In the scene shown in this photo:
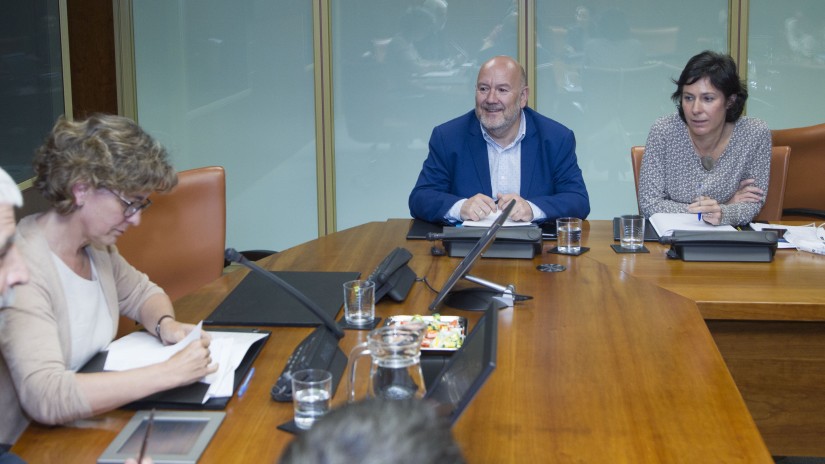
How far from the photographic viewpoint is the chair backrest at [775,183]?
3.54m

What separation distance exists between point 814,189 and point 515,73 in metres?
1.48

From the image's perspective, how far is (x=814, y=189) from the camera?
3.89 m

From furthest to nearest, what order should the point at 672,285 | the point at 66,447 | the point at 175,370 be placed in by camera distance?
1. the point at 672,285
2. the point at 175,370
3. the point at 66,447

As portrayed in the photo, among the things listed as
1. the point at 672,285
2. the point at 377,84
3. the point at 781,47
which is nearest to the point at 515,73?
the point at 672,285

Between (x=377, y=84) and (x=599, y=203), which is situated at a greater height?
(x=377, y=84)

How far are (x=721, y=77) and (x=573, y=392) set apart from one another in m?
2.16

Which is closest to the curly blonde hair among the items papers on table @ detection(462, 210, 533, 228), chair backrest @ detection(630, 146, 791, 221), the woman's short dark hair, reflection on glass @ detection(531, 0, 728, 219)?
papers on table @ detection(462, 210, 533, 228)

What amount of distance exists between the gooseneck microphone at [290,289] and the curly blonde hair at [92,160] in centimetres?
26

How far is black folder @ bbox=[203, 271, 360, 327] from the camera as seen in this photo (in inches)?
83.9

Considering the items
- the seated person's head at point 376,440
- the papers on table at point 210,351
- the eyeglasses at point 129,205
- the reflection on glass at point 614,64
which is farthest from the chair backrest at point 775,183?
the seated person's head at point 376,440

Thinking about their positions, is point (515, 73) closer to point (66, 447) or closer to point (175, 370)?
point (175, 370)

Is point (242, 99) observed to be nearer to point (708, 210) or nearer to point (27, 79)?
point (27, 79)

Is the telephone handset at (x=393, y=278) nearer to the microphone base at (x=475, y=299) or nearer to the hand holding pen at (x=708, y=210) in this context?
the microphone base at (x=475, y=299)

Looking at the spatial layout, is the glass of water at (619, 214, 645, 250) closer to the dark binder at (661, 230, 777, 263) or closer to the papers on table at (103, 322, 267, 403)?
the dark binder at (661, 230, 777, 263)
